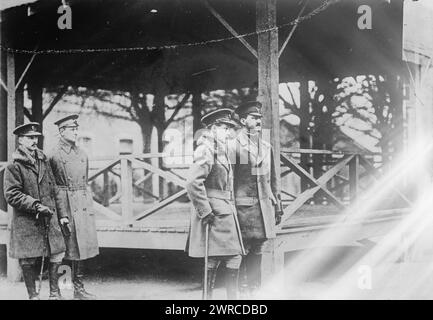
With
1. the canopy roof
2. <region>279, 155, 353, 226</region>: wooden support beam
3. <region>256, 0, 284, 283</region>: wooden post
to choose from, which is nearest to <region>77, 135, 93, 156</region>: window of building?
the canopy roof

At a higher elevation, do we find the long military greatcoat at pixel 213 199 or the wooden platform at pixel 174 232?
the long military greatcoat at pixel 213 199

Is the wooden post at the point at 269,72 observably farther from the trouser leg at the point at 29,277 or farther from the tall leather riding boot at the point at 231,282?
the trouser leg at the point at 29,277

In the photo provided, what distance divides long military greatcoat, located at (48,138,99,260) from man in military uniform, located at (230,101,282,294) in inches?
70.7

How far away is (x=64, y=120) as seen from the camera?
7.85m

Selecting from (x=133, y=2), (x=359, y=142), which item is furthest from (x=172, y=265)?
(x=359, y=142)

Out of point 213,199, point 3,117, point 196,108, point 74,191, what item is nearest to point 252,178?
point 213,199

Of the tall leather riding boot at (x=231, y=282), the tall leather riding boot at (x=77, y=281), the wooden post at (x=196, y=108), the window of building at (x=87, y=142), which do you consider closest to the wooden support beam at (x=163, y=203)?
the tall leather riding boot at (x=77, y=281)

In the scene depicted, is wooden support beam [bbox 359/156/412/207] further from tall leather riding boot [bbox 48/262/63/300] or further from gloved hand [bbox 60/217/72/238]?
tall leather riding boot [bbox 48/262/63/300]

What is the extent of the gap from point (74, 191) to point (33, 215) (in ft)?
1.76

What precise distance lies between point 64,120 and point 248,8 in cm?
330

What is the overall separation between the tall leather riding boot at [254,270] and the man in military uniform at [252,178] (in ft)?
0.45

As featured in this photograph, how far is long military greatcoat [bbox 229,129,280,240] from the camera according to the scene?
771 cm

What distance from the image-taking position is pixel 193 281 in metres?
9.77

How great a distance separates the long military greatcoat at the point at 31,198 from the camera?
7.71 m
